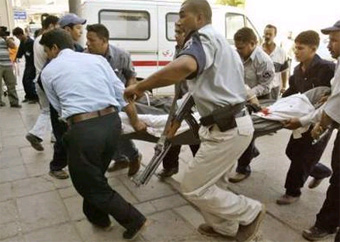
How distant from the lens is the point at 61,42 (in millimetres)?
2656

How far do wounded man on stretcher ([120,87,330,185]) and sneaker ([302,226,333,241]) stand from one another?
0.77 m

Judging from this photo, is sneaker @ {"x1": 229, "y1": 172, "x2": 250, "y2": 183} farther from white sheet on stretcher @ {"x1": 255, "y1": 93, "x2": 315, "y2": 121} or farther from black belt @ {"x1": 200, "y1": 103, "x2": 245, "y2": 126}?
black belt @ {"x1": 200, "y1": 103, "x2": 245, "y2": 126}

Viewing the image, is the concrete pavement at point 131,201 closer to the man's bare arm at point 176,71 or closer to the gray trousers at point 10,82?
the man's bare arm at point 176,71

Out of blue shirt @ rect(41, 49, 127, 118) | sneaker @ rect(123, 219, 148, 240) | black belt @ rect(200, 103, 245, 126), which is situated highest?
blue shirt @ rect(41, 49, 127, 118)

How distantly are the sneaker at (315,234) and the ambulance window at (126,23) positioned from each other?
6.32 meters

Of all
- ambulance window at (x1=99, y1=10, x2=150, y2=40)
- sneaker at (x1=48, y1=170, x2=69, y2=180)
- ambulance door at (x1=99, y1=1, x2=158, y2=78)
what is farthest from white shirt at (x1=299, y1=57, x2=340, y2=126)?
ambulance window at (x1=99, y1=10, x2=150, y2=40)

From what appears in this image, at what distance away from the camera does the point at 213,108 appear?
2305 millimetres

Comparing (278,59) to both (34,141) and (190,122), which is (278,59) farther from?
(34,141)

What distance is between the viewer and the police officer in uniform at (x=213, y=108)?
81.0 inches

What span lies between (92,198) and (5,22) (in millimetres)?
20207

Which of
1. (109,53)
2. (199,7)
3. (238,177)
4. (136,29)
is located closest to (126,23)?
(136,29)

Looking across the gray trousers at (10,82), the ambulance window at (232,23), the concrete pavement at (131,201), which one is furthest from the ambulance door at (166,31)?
the concrete pavement at (131,201)

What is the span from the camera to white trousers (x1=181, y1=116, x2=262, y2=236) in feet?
7.72

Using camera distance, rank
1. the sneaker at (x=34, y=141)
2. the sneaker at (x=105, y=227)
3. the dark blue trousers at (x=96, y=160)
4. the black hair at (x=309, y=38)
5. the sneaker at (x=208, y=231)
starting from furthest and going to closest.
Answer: the sneaker at (x=34, y=141)
the black hair at (x=309, y=38)
the sneaker at (x=105, y=227)
the sneaker at (x=208, y=231)
the dark blue trousers at (x=96, y=160)
